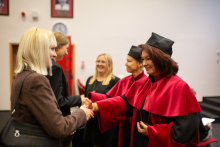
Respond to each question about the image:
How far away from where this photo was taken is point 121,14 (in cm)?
585

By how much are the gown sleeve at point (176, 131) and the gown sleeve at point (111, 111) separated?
0.45 m

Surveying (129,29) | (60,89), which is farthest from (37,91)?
(129,29)

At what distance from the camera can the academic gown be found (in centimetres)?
130

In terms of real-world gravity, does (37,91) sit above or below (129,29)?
below

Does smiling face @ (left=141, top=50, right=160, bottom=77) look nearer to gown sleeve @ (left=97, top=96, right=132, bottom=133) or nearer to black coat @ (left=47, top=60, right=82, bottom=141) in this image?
gown sleeve @ (left=97, top=96, right=132, bottom=133)

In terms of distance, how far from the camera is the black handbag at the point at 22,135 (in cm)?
88

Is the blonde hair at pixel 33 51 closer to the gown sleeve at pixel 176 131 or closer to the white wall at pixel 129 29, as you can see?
the gown sleeve at pixel 176 131

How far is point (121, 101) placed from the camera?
5.79ft

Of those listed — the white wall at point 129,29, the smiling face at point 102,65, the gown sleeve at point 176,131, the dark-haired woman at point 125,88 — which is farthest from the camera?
the white wall at point 129,29

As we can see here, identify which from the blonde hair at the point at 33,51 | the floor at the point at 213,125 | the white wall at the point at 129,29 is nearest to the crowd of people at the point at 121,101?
the blonde hair at the point at 33,51

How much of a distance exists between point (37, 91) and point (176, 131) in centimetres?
98

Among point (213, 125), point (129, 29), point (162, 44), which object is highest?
point (129, 29)

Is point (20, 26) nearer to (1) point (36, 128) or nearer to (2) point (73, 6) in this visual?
(2) point (73, 6)

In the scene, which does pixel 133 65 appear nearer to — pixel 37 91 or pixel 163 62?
pixel 163 62
